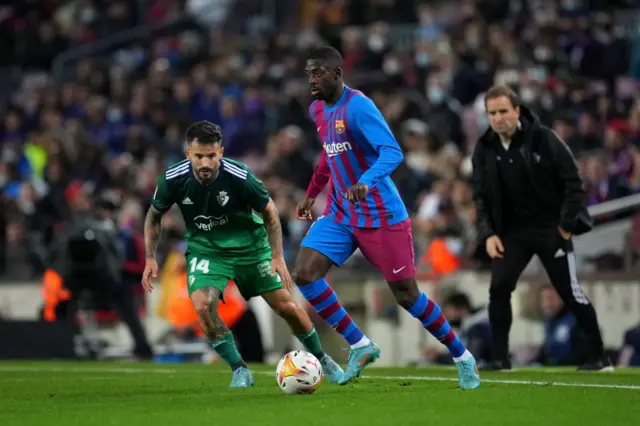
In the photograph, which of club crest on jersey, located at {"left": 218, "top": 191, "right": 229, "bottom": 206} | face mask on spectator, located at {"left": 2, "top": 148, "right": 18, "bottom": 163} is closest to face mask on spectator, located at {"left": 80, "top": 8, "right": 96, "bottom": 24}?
face mask on spectator, located at {"left": 2, "top": 148, "right": 18, "bottom": 163}

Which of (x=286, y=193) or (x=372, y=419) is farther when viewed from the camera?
(x=286, y=193)

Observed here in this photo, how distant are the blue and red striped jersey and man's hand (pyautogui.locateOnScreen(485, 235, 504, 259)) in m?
1.89

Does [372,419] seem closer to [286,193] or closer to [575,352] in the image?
[575,352]

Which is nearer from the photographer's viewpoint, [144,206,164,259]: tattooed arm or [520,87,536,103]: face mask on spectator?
[144,206,164,259]: tattooed arm

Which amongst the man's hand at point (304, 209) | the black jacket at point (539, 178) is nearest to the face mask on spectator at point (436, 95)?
the black jacket at point (539, 178)

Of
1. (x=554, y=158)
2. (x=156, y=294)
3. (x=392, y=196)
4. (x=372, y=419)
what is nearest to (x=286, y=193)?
(x=156, y=294)

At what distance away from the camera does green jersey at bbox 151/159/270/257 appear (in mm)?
10062

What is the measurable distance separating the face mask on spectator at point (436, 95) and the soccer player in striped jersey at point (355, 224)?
10.3 m

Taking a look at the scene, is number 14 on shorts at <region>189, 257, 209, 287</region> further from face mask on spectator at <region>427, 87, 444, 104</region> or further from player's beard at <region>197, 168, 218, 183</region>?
face mask on spectator at <region>427, 87, 444, 104</region>

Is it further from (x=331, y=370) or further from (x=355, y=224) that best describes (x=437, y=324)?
(x=331, y=370)

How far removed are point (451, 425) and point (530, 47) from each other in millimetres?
13566

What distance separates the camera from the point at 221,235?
33.7 ft

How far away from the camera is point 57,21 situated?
2814 centimetres

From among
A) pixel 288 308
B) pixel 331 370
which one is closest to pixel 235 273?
pixel 288 308
